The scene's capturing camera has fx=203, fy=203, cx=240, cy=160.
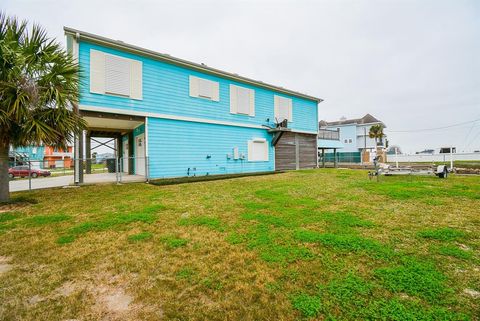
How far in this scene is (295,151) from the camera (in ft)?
62.9

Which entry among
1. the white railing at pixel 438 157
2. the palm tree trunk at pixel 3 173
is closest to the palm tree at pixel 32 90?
the palm tree trunk at pixel 3 173

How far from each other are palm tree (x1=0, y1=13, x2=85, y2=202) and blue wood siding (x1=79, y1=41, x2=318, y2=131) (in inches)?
79.4

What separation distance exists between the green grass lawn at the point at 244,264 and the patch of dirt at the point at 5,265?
9 centimetres

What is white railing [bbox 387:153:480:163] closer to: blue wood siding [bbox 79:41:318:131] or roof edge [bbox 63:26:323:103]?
blue wood siding [bbox 79:41:318:131]

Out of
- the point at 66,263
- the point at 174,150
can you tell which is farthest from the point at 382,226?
the point at 174,150

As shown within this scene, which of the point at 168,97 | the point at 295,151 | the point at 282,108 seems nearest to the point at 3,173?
the point at 168,97

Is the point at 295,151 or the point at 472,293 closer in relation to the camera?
the point at 472,293

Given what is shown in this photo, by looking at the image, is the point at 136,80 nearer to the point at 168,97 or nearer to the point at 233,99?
the point at 168,97

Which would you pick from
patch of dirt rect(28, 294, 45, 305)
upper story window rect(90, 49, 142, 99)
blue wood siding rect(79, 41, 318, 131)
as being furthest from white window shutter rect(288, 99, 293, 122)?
patch of dirt rect(28, 294, 45, 305)

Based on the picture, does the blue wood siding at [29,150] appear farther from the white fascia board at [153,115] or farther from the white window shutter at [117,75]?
the white window shutter at [117,75]

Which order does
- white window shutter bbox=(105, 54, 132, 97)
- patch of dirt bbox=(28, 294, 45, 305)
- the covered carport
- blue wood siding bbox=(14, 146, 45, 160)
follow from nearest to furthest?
patch of dirt bbox=(28, 294, 45, 305), blue wood siding bbox=(14, 146, 45, 160), the covered carport, white window shutter bbox=(105, 54, 132, 97)

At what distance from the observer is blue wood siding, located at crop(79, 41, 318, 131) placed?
32.1 feet

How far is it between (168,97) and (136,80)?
1.82 meters

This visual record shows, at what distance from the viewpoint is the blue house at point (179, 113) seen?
10070 millimetres
